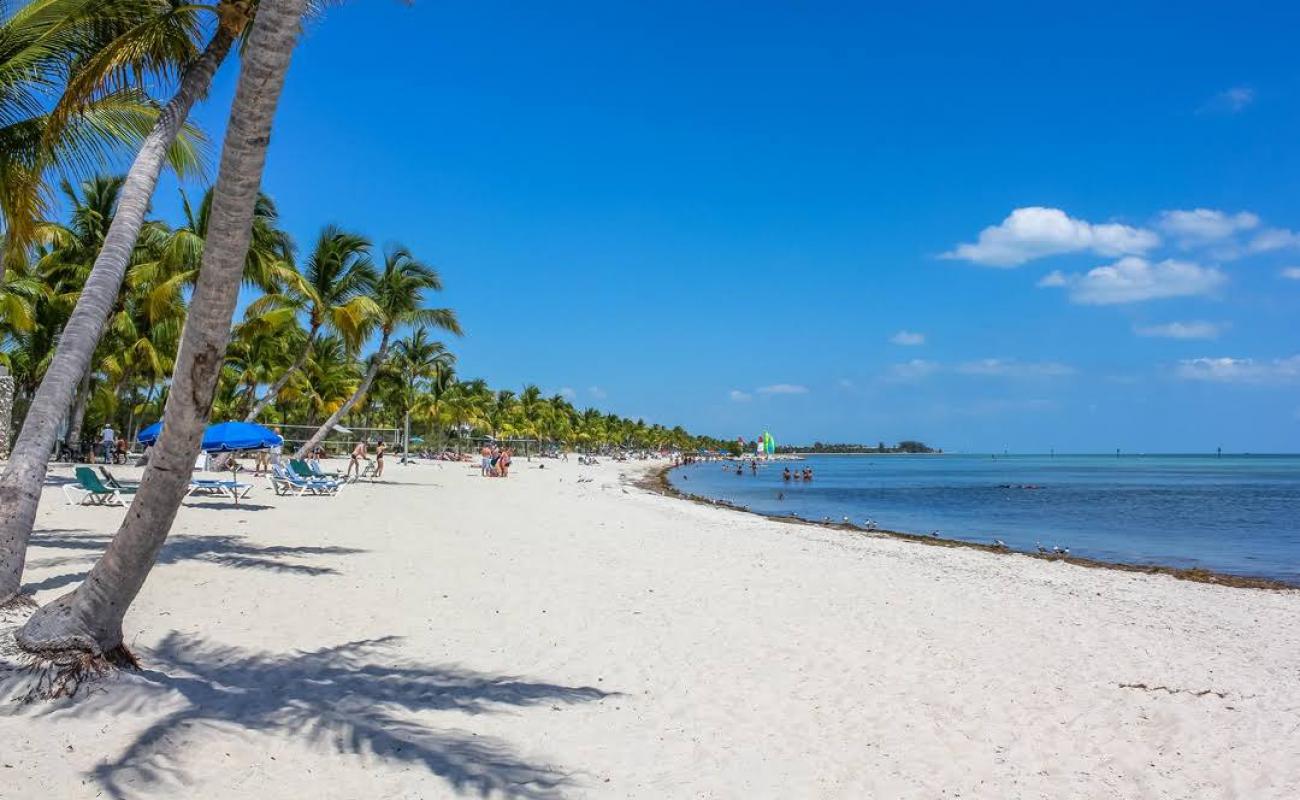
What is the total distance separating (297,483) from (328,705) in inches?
631

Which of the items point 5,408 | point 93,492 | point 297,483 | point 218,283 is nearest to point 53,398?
point 218,283

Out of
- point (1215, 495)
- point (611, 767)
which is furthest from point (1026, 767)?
point (1215, 495)

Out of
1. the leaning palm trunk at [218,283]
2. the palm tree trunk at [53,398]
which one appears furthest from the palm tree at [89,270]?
the leaning palm trunk at [218,283]

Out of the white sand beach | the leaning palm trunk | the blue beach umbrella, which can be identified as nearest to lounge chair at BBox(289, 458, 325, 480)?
the blue beach umbrella

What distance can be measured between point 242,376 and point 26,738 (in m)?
43.1

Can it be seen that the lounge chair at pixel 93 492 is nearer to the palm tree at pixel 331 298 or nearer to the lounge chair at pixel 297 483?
the lounge chair at pixel 297 483

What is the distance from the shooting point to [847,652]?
24.2 ft

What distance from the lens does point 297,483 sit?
781 inches

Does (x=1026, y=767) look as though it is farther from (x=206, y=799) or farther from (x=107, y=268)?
(x=107, y=268)

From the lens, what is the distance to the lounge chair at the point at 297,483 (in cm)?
1986

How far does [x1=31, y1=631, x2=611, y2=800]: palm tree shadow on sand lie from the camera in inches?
167

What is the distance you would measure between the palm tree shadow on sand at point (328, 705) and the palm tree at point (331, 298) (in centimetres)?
2132

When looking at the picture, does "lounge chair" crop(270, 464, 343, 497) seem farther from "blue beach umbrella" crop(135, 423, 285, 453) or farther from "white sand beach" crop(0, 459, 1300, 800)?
"white sand beach" crop(0, 459, 1300, 800)

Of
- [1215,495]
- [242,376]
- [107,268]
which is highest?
[242,376]
